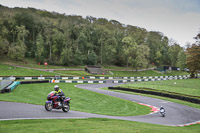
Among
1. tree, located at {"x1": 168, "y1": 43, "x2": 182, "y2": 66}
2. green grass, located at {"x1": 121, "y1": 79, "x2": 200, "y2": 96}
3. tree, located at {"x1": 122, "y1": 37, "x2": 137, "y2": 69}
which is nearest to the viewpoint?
green grass, located at {"x1": 121, "y1": 79, "x2": 200, "y2": 96}

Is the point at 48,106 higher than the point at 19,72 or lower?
lower

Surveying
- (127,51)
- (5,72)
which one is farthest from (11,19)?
(127,51)

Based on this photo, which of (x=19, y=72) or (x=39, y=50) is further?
(x=39, y=50)

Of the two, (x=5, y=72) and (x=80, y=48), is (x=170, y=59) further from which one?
(x=5, y=72)

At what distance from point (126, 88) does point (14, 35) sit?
6467 cm

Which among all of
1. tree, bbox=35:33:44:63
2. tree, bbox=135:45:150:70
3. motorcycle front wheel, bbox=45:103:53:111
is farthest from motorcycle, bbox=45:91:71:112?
tree, bbox=135:45:150:70

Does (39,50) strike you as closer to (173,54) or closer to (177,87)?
(177,87)

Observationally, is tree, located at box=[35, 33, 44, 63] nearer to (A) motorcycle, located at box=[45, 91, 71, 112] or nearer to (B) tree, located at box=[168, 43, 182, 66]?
(A) motorcycle, located at box=[45, 91, 71, 112]

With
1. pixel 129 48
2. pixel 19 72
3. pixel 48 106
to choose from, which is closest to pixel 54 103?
pixel 48 106

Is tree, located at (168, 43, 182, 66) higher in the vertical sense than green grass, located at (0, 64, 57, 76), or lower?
higher

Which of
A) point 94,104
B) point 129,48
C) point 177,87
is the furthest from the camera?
point 129,48

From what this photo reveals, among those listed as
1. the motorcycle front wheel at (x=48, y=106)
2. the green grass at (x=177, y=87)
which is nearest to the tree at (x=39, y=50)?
the green grass at (x=177, y=87)

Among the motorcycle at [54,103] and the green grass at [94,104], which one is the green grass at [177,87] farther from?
the motorcycle at [54,103]

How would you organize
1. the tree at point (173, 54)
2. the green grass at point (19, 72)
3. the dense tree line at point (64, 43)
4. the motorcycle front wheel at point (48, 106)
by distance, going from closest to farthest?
the motorcycle front wheel at point (48, 106) → the green grass at point (19, 72) → the dense tree line at point (64, 43) → the tree at point (173, 54)
